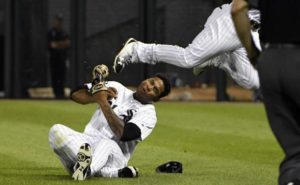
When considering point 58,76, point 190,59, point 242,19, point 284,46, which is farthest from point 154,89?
point 58,76

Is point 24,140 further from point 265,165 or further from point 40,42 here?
point 40,42

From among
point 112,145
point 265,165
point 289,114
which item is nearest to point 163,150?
point 265,165

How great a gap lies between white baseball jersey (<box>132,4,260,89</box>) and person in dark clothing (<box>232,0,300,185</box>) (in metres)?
2.88

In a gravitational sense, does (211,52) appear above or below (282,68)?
below

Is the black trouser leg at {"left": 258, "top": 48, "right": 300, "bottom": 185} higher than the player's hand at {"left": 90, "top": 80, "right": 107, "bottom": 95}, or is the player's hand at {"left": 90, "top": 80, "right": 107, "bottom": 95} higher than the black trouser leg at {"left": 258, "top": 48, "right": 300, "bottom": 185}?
the black trouser leg at {"left": 258, "top": 48, "right": 300, "bottom": 185}

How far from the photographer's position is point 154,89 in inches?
366

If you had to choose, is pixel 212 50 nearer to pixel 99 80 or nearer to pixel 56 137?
pixel 99 80

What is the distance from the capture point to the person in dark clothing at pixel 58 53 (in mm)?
22734

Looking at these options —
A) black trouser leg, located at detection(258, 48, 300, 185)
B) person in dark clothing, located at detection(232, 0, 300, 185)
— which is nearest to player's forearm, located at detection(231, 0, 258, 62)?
person in dark clothing, located at detection(232, 0, 300, 185)

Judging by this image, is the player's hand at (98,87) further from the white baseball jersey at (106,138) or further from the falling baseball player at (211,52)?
the falling baseball player at (211,52)

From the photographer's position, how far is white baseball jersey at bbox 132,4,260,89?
9.16 meters

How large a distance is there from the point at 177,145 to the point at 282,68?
7178mm

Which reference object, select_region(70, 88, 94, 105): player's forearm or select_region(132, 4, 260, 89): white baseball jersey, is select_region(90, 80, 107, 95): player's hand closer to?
select_region(70, 88, 94, 105): player's forearm

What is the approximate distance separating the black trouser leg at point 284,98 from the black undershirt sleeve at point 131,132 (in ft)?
9.29
